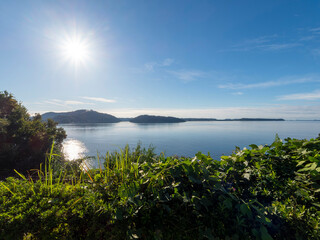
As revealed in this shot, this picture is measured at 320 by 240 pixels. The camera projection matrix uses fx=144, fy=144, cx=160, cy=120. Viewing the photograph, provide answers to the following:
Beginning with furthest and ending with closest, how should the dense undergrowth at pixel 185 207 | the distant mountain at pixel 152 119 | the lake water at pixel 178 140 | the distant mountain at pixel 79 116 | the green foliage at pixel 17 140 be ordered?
the distant mountain at pixel 152 119
the distant mountain at pixel 79 116
the lake water at pixel 178 140
the green foliage at pixel 17 140
the dense undergrowth at pixel 185 207

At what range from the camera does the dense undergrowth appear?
1147mm

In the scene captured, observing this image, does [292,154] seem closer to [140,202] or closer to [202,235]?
[202,235]

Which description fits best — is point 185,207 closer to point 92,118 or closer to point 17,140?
Answer: point 17,140

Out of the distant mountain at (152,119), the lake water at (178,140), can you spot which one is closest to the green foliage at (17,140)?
the lake water at (178,140)

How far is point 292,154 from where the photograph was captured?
167cm

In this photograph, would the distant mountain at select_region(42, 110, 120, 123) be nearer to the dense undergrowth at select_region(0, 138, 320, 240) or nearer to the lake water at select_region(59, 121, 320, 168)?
the lake water at select_region(59, 121, 320, 168)

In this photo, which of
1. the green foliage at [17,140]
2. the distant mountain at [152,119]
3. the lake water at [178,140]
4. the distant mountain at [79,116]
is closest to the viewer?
the green foliage at [17,140]

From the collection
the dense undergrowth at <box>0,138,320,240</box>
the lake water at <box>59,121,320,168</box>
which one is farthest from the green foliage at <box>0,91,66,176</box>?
the dense undergrowth at <box>0,138,320,240</box>

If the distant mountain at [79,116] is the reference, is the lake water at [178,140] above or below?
below

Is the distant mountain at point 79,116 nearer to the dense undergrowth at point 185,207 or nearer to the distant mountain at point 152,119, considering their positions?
the distant mountain at point 152,119

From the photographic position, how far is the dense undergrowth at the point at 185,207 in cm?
115

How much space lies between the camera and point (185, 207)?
1.35 m

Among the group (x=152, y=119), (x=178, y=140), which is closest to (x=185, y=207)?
(x=178, y=140)

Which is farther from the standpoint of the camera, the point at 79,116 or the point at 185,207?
the point at 79,116
